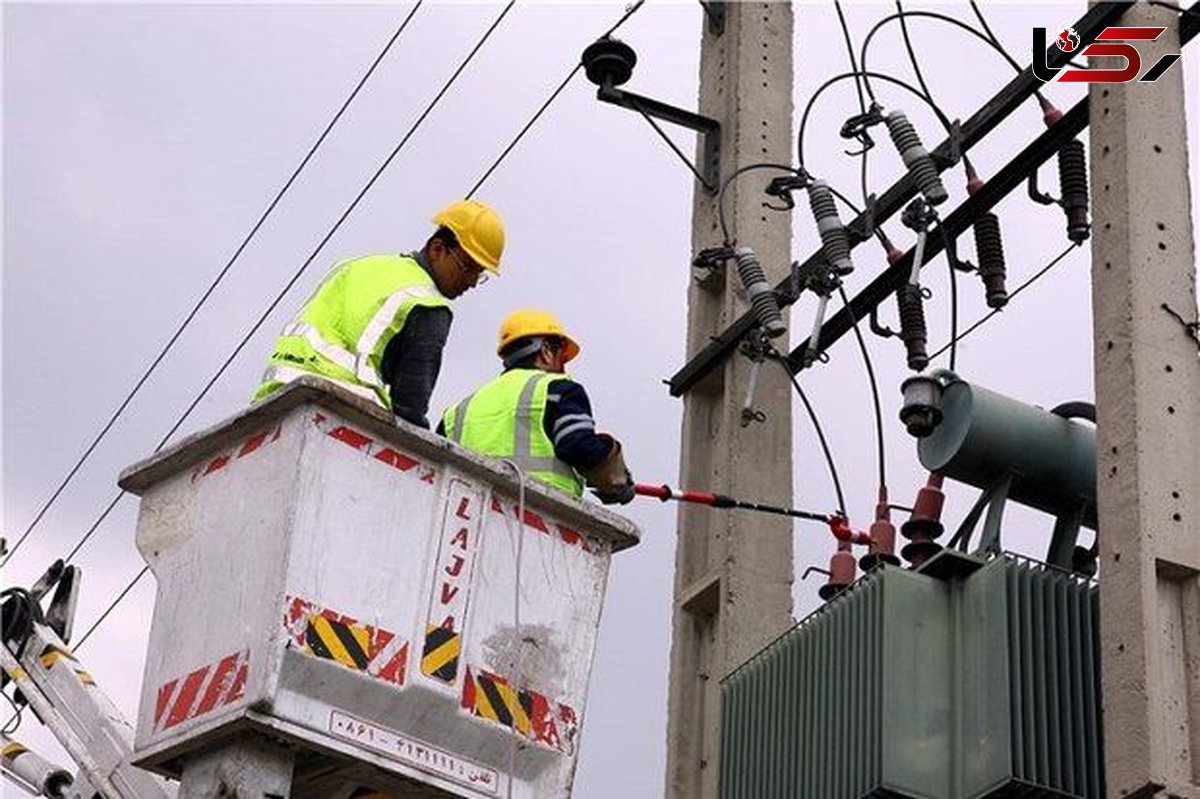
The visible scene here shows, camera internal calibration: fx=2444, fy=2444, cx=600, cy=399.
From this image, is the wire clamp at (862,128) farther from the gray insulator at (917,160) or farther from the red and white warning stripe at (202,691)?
the red and white warning stripe at (202,691)

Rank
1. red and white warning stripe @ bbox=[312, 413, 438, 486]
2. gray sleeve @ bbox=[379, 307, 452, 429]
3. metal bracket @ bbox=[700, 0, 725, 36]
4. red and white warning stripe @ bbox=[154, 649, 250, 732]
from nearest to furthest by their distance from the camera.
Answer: red and white warning stripe @ bbox=[154, 649, 250, 732], red and white warning stripe @ bbox=[312, 413, 438, 486], gray sleeve @ bbox=[379, 307, 452, 429], metal bracket @ bbox=[700, 0, 725, 36]

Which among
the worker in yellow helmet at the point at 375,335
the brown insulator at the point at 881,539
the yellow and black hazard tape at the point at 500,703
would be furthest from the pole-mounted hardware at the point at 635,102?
the yellow and black hazard tape at the point at 500,703

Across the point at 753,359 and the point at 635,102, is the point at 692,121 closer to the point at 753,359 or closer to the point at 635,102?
the point at 635,102

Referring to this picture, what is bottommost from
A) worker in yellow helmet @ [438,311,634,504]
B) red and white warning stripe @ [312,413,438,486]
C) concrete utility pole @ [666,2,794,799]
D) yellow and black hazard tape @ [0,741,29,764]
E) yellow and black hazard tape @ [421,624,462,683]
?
yellow and black hazard tape @ [421,624,462,683]

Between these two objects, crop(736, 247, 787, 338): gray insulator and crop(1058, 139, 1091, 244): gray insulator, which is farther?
crop(736, 247, 787, 338): gray insulator

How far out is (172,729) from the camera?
6242 mm

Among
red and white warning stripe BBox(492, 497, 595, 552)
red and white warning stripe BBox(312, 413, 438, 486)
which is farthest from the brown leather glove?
red and white warning stripe BBox(312, 413, 438, 486)

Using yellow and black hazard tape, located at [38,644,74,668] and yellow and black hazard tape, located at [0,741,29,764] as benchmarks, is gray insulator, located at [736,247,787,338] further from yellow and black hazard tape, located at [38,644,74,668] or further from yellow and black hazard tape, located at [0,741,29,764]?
yellow and black hazard tape, located at [0,741,29,764]

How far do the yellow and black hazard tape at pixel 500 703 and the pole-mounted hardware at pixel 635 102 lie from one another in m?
4.02

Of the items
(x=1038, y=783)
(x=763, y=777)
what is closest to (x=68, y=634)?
(x=763, y=777)

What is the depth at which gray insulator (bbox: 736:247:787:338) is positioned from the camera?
9242mm

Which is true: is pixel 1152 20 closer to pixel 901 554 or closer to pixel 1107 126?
pixel 1107 126

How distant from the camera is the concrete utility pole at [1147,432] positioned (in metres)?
6.61

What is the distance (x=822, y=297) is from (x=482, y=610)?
122 inches
